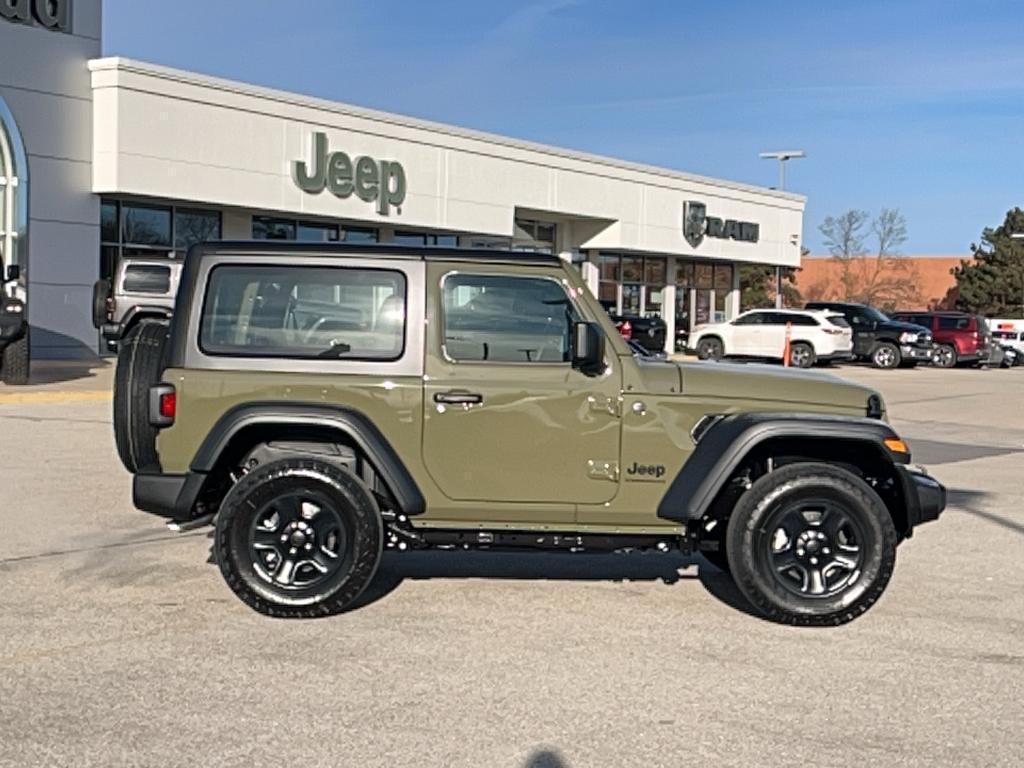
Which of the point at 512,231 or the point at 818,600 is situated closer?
the point at 818,600

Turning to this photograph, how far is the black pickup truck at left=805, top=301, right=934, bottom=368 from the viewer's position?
36875 mm

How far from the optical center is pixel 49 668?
5.67 meters

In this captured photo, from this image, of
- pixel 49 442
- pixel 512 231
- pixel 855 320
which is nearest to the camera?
pixel 49 442

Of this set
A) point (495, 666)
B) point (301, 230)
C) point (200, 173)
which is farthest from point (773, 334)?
point (495, 666)

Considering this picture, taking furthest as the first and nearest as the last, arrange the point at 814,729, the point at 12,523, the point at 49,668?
the point at 12,523, the point at 49,668, the point at 814,729

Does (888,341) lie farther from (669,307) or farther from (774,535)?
(774,535)

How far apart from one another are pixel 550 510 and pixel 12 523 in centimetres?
435

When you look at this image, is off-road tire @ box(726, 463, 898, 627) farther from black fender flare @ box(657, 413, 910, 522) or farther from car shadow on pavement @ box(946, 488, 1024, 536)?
car shadow on pavement @ box(946, 488, 1024, 536)

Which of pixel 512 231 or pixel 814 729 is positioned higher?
pixel 512 231

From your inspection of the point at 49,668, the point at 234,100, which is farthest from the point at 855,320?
the point at 49,668

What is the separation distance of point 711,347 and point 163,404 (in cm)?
3058

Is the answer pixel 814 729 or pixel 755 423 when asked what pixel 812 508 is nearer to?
pixel 755 423

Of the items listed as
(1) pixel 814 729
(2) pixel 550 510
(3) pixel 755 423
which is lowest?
(1) pixel 814 729

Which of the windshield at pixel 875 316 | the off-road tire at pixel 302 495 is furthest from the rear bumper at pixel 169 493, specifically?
the windshield at pixel 875 316
